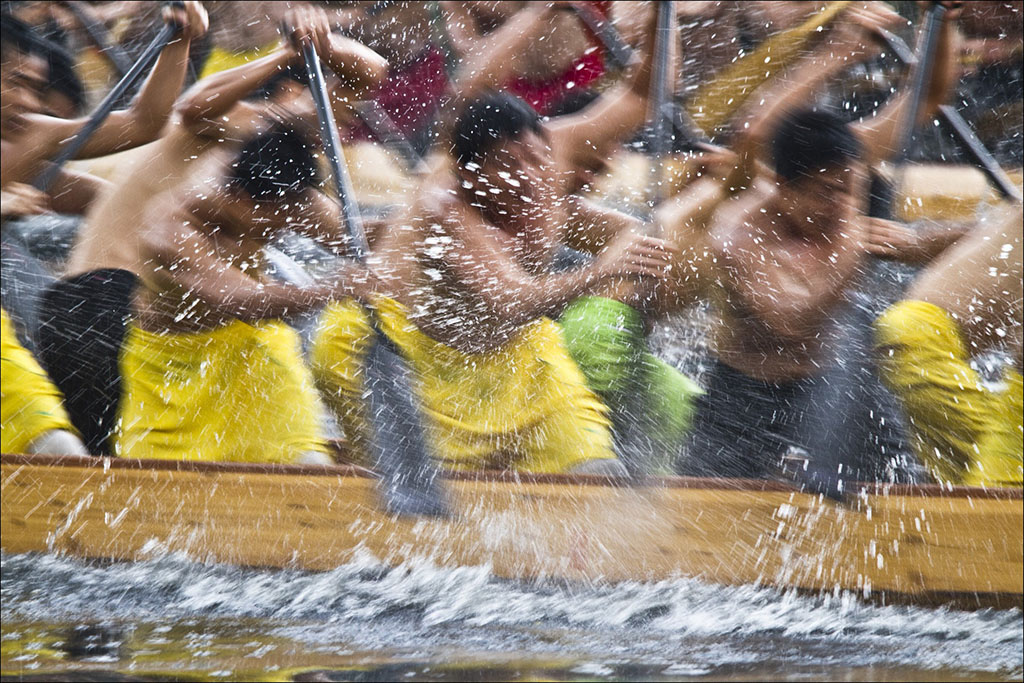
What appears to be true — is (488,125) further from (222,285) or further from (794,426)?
(794,426)

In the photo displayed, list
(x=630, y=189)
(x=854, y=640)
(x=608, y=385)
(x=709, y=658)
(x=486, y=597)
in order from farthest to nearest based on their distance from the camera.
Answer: (x=630, y=189)
(x=608, y=385)
(x=486, y=597)
(x=854, y=640)
(x=709, y=658)

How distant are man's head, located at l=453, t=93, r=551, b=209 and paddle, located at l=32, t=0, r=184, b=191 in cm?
48

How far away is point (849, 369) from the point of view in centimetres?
164

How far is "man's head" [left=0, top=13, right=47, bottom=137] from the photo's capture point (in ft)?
5.85

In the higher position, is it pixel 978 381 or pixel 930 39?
pixel 930 39

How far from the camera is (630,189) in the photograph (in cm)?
177

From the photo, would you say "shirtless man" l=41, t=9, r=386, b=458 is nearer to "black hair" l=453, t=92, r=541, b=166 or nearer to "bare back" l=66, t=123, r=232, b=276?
"bare back" l=66, t=123, r=232, b=276

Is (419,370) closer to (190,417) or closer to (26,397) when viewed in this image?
(190,417)

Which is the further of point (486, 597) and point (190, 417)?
point (190, 417)

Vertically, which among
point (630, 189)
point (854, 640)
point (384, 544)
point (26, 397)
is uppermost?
point (630, 189)

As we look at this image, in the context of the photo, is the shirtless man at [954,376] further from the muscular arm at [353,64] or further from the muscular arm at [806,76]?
the muscular arm at [353,64]

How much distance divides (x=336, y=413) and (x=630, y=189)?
586mm

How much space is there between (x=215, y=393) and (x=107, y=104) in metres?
0.49

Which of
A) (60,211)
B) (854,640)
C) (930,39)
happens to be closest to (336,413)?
(60,211)
